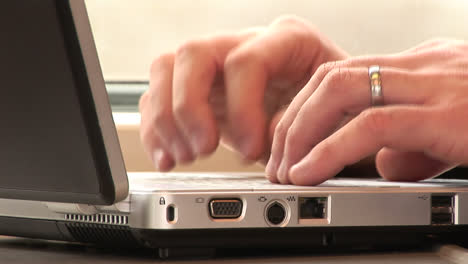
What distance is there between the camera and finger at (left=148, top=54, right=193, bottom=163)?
0.93 m

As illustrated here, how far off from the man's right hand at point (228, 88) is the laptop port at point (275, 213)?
39cm

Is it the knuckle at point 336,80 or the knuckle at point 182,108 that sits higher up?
the knuckle at point 336,80

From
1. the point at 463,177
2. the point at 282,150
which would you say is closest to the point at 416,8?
the point at 463,177

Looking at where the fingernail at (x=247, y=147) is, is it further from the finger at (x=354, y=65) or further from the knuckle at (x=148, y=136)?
the finger at (x=354, y=65)

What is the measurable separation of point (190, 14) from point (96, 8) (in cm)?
21

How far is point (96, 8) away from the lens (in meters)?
1.56

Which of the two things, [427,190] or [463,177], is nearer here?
[427,190]

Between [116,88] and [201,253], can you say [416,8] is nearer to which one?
[116,88]

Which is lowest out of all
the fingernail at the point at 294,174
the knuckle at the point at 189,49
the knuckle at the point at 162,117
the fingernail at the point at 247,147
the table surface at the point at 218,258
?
the fingernail at the point at 247,147

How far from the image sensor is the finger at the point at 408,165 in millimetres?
603

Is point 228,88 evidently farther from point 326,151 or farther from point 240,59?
point 326,151

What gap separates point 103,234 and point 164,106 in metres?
0.46

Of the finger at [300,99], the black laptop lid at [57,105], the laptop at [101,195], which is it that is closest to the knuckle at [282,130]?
the finger at [300,99]

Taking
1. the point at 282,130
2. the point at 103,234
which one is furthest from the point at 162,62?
the point at 103,234
